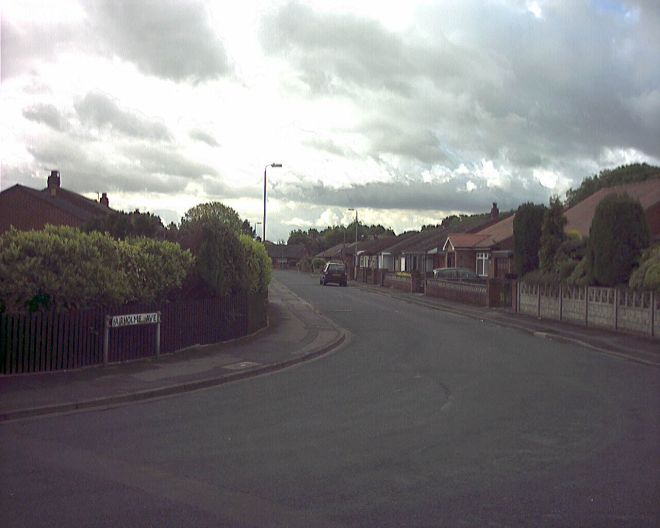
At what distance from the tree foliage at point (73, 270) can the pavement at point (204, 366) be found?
1.34 m

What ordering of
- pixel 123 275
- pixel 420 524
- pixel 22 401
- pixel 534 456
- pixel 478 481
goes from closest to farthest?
1. pixel 420 524
2. pixel 478 481
3. pixel 534 456
4. pixel 22 401
5. pixel 123 275

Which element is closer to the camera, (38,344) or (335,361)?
(38,344)

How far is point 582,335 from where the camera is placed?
69.6ft

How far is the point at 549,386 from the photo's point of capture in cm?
1223

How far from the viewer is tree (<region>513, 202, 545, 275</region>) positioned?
30.0 meters

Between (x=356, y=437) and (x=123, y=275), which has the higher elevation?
(x=123, y=275)

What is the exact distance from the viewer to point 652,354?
1705 centimetres

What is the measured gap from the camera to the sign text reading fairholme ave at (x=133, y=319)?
1347cm

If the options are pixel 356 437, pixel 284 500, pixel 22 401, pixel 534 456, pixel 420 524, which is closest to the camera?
pixel 420 524

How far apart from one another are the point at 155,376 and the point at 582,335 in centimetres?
1380

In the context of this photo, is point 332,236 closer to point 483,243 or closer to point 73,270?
point 483,243

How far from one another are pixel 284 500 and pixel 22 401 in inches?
229

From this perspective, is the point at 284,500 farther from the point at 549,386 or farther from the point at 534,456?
the point at 549,386

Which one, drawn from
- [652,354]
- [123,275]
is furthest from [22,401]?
[652,354]
